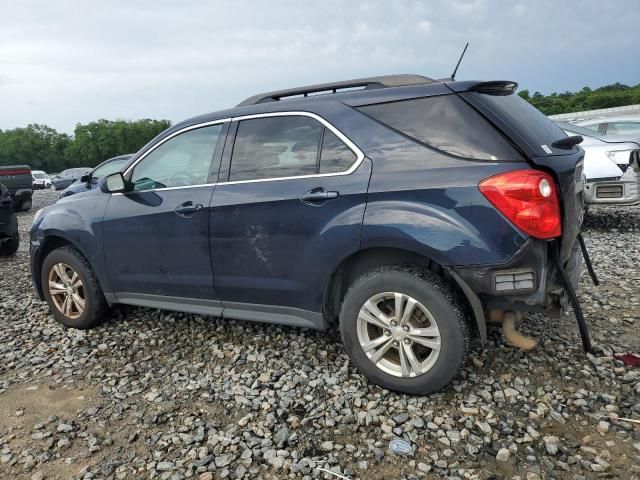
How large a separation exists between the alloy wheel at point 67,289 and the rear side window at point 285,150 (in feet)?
6.54

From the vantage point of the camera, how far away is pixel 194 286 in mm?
3686

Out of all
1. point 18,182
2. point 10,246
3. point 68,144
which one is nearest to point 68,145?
point 68,144

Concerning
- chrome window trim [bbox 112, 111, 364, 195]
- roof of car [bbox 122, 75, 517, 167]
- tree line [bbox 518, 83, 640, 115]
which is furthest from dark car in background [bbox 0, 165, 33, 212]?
tree line [bbox 518, 83, 640, 115]

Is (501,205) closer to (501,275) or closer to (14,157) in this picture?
(501,275)

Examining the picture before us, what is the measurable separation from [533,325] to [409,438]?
68.9 inches

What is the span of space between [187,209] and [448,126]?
1914 mm

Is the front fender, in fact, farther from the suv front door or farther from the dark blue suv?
the dark blue suv

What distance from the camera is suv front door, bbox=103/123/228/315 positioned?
11.8 feet

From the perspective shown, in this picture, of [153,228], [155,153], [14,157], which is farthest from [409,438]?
[14,157]

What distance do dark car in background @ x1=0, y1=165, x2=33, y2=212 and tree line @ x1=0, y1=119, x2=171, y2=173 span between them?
75.0m

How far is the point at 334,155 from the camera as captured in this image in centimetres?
309

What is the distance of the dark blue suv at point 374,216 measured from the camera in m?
2.65

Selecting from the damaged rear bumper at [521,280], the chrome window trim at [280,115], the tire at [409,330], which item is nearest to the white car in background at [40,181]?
the chrome window trim at [280,115]

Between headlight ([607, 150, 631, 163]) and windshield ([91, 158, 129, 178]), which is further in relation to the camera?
windshield ([91, 158, 129, 178])
